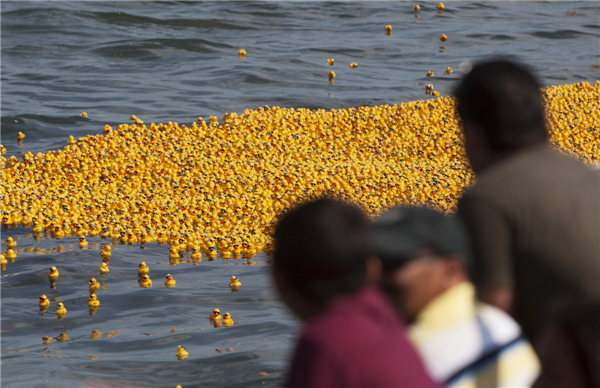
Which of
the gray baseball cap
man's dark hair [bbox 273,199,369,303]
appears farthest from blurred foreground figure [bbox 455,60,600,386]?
man's dark hair [bbox 273,199,369,303]

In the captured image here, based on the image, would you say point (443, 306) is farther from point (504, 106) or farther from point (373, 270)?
point (504, 106)

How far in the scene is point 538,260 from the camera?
2.11m

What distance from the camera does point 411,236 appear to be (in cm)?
182

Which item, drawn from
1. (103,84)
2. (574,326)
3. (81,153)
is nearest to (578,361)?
(574,326)

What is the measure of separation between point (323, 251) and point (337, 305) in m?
0.13

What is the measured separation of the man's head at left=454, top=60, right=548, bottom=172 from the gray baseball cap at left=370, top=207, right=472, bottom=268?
53cm

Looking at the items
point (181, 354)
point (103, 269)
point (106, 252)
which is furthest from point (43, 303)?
point (181, 354)

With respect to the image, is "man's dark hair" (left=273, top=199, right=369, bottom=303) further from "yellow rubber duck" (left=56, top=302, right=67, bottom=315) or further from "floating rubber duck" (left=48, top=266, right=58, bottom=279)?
"floating rubber duck" (left=48, top=266, right=58, bottom=279)

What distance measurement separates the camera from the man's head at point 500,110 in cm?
225

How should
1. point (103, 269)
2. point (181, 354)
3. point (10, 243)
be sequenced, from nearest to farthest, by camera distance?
point (181, 354) < point (103, 269) < point (10, 243)

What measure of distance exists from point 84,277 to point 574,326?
7320 millimetres

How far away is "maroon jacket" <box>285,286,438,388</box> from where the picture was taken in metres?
1.54

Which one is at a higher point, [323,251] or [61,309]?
[323,251]

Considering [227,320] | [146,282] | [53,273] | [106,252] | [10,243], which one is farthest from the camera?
[10,243]
